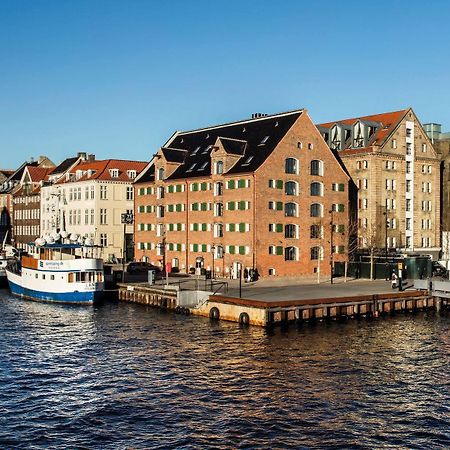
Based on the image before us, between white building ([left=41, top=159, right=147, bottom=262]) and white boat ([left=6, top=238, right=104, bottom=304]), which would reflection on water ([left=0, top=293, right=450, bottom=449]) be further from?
white building ([left=41, top=159, right=147, bottom=262])

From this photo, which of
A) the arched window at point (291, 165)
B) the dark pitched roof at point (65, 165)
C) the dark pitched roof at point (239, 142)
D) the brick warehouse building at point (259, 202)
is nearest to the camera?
the brick warehouse building at point (259, 202)

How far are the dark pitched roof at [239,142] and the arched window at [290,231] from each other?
336 inches

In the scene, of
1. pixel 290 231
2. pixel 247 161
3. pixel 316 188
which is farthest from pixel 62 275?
pixel 316 188

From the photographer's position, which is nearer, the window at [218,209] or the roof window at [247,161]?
the roof window at [247,161]

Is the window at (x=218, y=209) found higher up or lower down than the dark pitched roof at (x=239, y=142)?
lower down

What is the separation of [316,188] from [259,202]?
10286mm

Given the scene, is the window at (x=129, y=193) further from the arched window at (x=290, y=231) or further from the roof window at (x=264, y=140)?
the arched window at (x=290, y=231)

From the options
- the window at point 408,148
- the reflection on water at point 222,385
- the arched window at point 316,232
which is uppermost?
the window at point 408,148

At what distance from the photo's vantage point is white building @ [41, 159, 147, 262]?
105 metres

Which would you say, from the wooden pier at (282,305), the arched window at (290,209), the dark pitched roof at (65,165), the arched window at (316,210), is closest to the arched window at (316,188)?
the arched window at (316,210)

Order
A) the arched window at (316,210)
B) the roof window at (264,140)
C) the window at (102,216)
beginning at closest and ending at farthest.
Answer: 1. the roof window at (264,140)
2. the arched window at (316,210)
3. the window at (102,216)

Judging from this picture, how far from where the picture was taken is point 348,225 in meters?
86.6

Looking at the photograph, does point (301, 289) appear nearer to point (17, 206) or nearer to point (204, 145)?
point (204, 145)

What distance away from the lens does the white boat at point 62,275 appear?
68.6 metres
